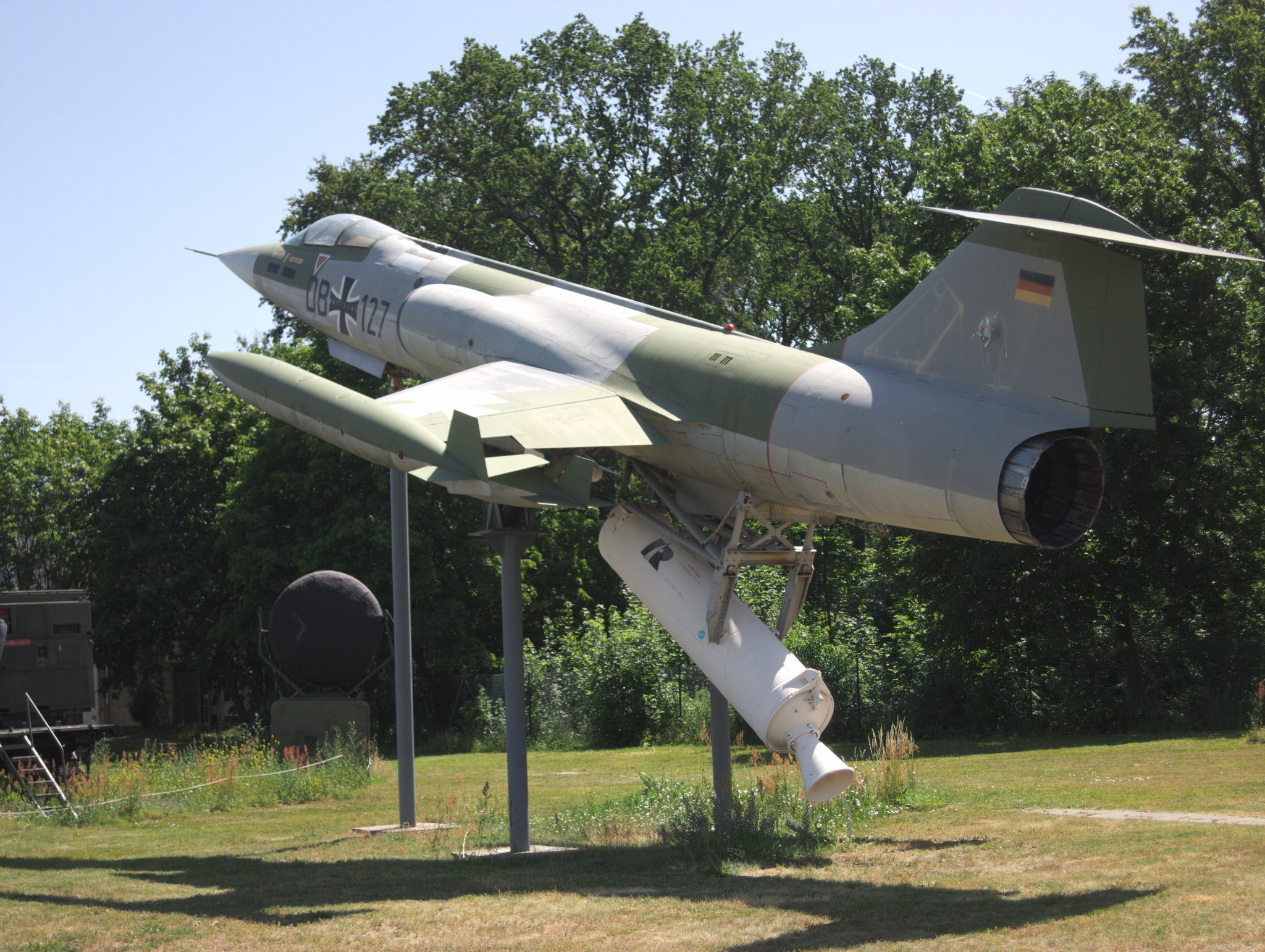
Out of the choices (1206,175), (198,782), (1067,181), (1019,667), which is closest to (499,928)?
(198,782)

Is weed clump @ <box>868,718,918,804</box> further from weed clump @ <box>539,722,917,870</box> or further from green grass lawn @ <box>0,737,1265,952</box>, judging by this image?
green grass lawn @ <box>0,737,1265,952</box>

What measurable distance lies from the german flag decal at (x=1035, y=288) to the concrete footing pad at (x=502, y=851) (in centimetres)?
732

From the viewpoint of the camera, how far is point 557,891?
35.0ft

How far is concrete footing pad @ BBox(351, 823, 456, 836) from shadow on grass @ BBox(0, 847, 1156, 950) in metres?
1.88

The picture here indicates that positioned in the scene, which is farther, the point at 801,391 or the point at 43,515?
the point at 43,515

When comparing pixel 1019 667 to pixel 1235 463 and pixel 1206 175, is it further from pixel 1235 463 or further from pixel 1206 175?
pixel 1206 175

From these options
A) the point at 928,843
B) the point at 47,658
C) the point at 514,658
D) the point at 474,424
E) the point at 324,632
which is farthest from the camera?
the point at 324,632

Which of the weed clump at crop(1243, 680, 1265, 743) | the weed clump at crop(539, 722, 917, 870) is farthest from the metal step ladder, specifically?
the weed clump at crop(1243, 680, 1265, 743)

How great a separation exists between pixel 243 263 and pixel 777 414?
34.7 ft

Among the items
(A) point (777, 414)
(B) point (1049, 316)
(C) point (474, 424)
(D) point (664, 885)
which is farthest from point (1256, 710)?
(C) point (474, 424)

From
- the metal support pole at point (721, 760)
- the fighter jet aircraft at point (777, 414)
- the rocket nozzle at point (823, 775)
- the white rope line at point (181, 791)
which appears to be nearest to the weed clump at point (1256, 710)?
the metal support pole at point (721, 760)

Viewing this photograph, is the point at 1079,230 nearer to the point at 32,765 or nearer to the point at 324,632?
the point at 324,632

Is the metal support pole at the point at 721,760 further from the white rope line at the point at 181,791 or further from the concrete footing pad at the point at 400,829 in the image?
the white rope line at the point at 181,791

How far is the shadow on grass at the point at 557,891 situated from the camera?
8.88 metres
